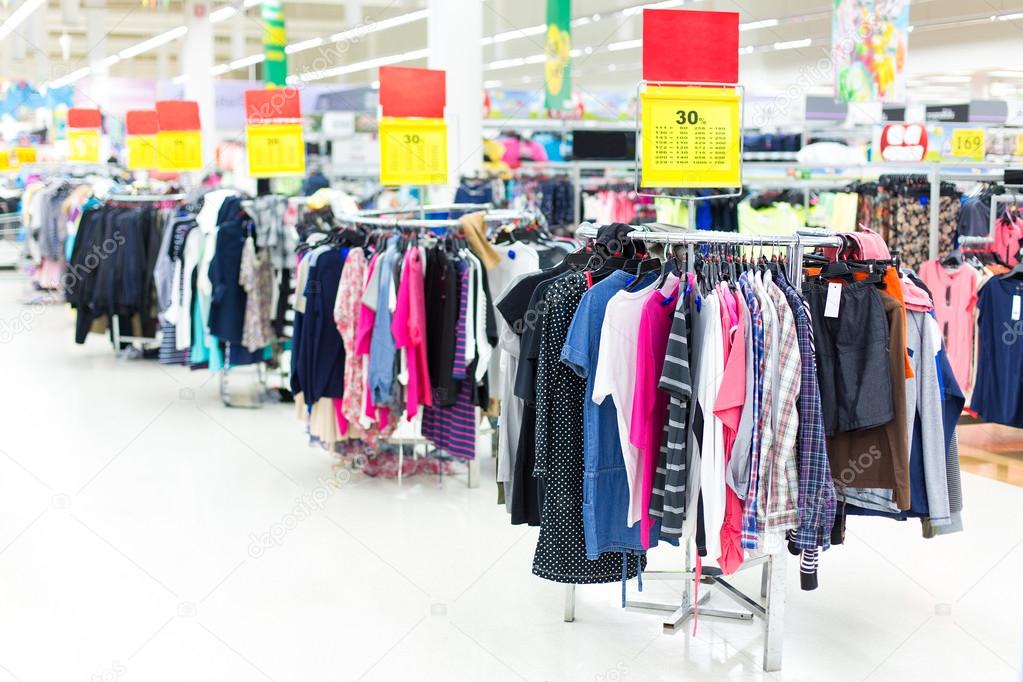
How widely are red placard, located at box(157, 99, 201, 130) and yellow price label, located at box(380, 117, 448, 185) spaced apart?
12.1 ft

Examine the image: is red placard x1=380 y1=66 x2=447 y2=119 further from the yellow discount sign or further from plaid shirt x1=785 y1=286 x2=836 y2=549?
plaid shirt x1=785 y1=286 x2=836 y2=549

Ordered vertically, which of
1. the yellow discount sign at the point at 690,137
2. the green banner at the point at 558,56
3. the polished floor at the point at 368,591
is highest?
the green banner at the point at 558,56

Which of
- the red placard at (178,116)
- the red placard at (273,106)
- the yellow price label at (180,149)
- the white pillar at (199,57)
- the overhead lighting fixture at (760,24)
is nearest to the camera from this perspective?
the red placard at (273,106)

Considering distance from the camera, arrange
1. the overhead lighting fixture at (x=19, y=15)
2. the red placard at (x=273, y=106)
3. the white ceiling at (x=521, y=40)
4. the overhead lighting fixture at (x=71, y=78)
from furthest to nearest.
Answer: the overhead lighting fixture at (x=71, y=78) < the overhead lighting fixture at (x=19, y=15) < the white ceiling at (x=521, y=40) < the red placard at (x=273, y=106)

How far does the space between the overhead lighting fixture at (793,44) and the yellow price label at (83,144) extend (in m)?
9.53

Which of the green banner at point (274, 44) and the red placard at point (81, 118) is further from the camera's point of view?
the green banner at point (274, 44)

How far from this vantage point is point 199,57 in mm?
16328

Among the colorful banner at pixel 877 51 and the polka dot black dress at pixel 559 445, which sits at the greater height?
the colorful banner at pixel 877 51

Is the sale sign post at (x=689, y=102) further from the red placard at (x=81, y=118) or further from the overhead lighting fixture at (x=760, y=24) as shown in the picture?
the red placard at (x=81, y=118)

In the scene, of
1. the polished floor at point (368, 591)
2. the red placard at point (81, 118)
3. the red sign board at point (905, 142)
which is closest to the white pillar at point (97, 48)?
the red placard at point (81, 118)

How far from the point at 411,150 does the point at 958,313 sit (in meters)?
3.39

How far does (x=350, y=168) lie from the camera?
→ 13.8 meters

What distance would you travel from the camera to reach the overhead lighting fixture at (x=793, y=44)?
15.5 metres

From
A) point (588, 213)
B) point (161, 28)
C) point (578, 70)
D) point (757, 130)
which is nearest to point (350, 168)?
point (588, 213)
